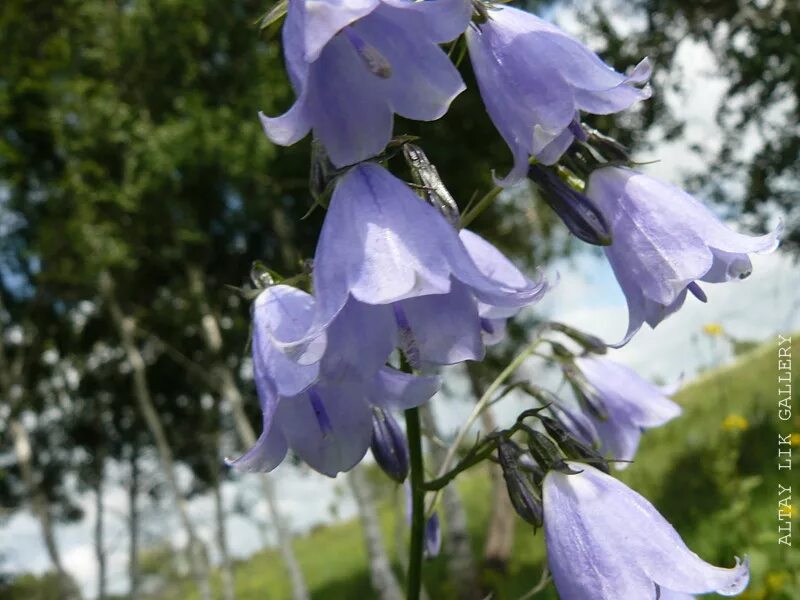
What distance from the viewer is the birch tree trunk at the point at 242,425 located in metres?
13.9

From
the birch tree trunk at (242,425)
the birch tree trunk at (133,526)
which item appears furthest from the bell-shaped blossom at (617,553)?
the birch tree trunk at (133,526)

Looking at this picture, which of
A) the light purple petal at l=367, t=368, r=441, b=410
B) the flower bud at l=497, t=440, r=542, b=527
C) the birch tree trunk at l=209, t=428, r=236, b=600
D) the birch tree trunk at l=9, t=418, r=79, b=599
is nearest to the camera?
the light purple petal at l=367, t=368, r=441, b=410

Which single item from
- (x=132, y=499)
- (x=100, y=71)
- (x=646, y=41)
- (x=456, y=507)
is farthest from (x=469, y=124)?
(x=132, y=499)

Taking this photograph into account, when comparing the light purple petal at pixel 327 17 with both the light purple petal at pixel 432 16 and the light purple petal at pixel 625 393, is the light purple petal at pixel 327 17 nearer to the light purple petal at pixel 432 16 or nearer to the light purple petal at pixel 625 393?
the light purple petal at pixel 432 16

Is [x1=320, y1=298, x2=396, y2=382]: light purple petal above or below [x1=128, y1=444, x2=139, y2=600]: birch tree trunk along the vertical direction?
above

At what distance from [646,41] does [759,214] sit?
298 cm

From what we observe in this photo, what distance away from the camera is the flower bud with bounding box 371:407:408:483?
176 centimetres

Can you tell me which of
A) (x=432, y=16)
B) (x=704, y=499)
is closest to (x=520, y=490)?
(x=432, y=16)

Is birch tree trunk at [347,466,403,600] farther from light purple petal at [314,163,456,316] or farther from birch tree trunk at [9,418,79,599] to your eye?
light purple petal at [314,163,456,316]

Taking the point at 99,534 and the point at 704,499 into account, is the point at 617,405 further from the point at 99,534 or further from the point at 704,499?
the point at 99,534

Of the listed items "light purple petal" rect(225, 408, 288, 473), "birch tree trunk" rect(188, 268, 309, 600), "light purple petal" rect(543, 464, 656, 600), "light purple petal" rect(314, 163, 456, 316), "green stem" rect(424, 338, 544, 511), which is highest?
"light purple petal" rect(314, 163, 456, 316)

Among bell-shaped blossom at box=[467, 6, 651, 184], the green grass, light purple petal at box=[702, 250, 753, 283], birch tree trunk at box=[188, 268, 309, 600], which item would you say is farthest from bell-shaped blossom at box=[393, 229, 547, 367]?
birch tree trunk at box=[188, 268, 309, 600]

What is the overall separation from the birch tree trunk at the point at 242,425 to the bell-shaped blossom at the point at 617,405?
11.2 metres

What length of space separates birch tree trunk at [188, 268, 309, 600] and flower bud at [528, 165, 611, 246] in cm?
1203
